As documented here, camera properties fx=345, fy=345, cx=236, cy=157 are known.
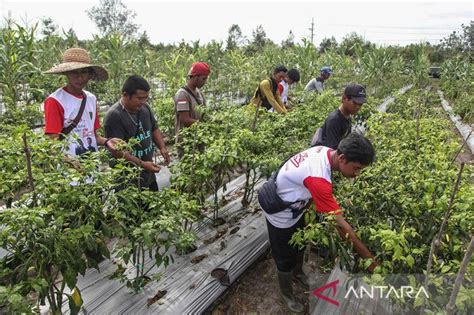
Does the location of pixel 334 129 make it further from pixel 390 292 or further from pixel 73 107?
pixel 73 107

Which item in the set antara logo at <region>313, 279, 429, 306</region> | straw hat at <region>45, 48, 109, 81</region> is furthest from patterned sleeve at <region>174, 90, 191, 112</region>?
antara logo at <region>313, 279, 429, 306</region>

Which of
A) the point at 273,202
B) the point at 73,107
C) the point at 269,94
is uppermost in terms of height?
the point at 73,107

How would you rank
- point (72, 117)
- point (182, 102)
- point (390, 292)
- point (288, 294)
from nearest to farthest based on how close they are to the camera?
1. point (390, 292)
2. point (72, 117)
3. point (288, 294)
4. point (182, 102)

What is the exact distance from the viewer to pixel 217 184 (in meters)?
3.11

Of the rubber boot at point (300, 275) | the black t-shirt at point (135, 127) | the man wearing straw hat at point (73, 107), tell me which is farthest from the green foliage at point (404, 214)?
the man wearing straw hat at point (73, 107)

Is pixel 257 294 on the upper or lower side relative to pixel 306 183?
lower

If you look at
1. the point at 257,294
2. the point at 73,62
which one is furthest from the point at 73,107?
the point at 257,294

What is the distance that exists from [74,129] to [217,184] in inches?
49.4

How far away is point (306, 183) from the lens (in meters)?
1.94

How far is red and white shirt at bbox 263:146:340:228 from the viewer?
1.83 metres

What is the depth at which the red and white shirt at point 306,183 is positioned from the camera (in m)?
1.83

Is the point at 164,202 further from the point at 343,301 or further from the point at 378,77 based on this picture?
the point at 378,77

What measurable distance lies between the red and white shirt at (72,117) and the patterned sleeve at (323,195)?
1.51 metres

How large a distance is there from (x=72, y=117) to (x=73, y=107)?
2.8 inches
